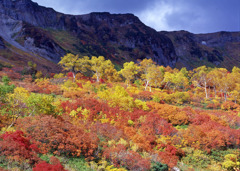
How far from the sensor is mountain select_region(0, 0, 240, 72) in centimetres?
6475

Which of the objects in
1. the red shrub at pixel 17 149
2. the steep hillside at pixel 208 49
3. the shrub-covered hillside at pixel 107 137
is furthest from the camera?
the steep hillside at pixel 208 49

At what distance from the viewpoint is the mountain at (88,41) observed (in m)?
64.8

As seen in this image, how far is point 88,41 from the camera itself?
10112cm

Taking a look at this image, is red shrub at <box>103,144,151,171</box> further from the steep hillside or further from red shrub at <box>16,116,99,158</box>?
the steep hillside

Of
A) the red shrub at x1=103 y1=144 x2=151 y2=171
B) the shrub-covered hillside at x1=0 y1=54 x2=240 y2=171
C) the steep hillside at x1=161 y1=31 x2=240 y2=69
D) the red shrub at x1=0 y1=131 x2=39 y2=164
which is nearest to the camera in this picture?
the red shrub at x1=0 y1=131 x2=39 y2=164

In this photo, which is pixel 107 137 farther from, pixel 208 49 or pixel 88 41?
pixel 208 49

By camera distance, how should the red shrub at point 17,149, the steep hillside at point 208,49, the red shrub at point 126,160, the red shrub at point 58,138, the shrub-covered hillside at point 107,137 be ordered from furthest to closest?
the steep hillside at point 208,49 → the red shrub at point 126,160 → the red shrub at point 58,138 → the shrub-covered hillside at point 107,137 → the red shrub at point 17,149

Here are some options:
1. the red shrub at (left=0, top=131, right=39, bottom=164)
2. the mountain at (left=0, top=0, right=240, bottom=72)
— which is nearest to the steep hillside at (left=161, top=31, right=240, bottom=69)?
the mountain at (left=0, top=0, right=240, bottom=72)

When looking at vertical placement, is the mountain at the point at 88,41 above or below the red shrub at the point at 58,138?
above

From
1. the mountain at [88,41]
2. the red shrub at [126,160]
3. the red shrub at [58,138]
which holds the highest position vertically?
the mountain at [88,41]

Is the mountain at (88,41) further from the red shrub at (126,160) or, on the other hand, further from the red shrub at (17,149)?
the red shrub at (126,160)

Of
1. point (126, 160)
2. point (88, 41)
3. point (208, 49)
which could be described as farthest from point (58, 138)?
point (208, 49)

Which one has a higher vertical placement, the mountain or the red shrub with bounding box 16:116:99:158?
the mountain

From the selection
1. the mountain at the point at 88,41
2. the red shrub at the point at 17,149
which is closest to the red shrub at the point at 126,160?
the red shrub at the point at 17,149
